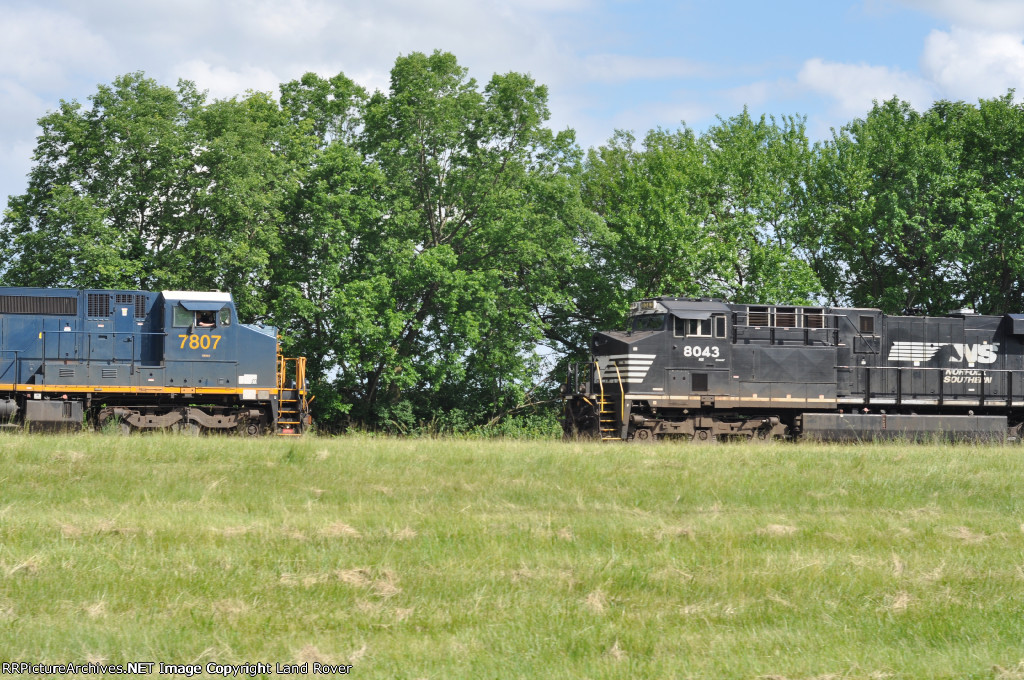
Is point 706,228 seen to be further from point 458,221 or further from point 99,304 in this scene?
point 99,304

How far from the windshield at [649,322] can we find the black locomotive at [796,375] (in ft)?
0.12

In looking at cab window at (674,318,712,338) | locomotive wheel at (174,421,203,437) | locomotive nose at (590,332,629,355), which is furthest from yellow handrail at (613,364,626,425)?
locomotive wheel at (174,421,203,437)

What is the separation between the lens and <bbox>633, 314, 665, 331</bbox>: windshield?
22.1 metres

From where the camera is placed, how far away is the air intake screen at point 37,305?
68.3 ft

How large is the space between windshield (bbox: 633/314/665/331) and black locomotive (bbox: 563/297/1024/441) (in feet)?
0.12

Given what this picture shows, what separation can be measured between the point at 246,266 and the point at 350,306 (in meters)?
3.14

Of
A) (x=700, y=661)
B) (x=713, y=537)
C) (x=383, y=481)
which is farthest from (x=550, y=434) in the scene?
(x=700, y=661)

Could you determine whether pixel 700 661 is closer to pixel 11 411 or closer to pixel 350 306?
pixel 11 411

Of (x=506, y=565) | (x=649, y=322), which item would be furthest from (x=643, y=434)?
(x=506, y=565)

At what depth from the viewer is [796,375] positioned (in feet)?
73.1

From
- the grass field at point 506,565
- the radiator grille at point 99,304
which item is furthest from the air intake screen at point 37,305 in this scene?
the grass field at point 506,565

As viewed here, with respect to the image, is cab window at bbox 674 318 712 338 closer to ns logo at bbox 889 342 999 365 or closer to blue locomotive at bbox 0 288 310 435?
ns logo at bbox 889 342 999 365

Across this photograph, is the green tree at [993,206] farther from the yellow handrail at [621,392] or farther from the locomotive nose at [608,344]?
the yellow handrail at [621,392]

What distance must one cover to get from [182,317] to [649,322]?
10613 millimetres
